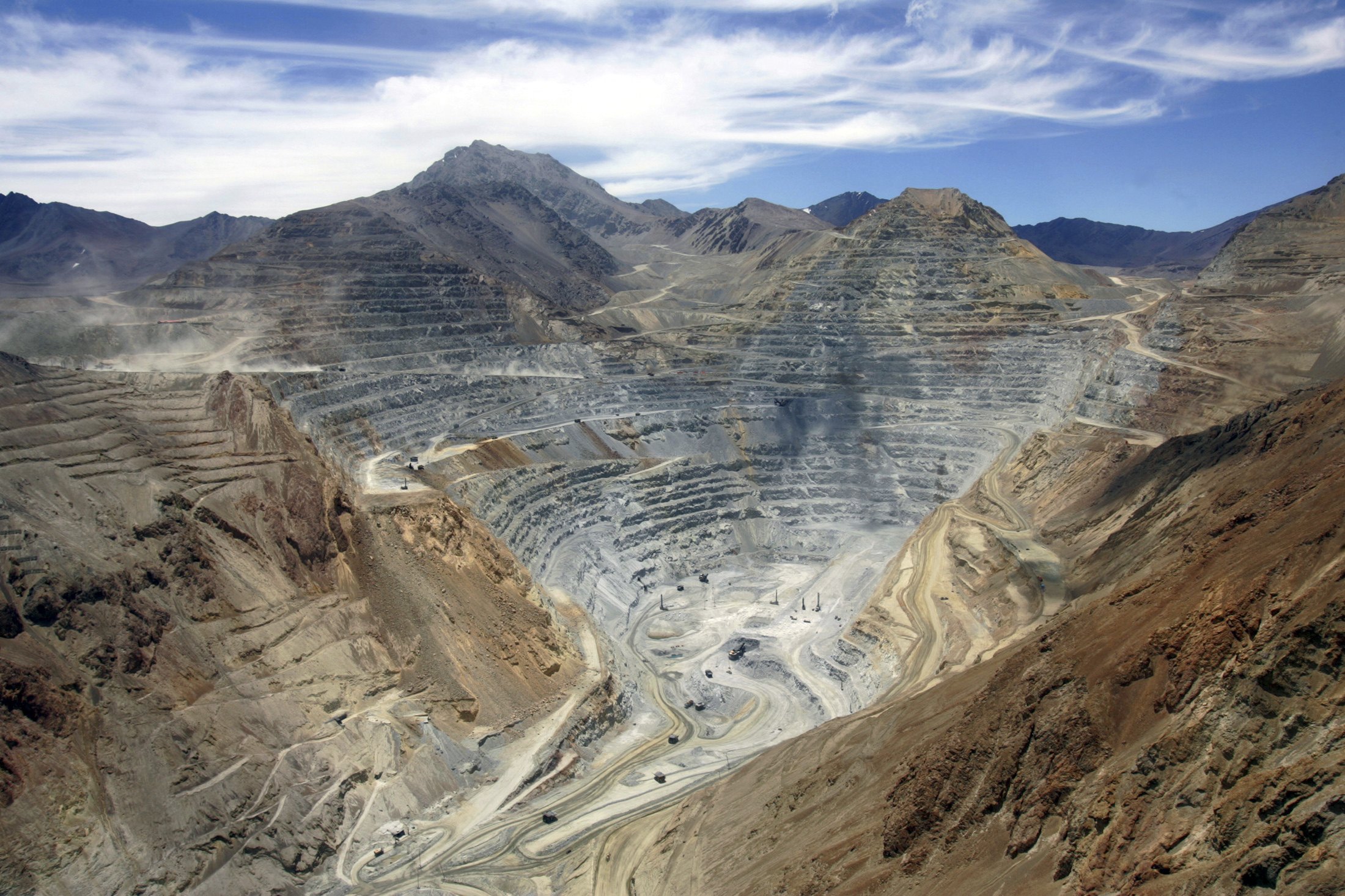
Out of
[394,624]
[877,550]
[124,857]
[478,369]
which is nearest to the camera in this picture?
[124,857]

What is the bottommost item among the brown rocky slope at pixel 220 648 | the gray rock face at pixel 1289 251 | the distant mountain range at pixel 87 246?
the brown rocky slope at pixel 220 648

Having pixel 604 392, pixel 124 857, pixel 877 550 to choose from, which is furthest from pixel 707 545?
pixel 124 857

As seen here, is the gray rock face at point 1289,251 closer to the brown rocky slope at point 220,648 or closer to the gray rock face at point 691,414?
the gray rock face at point 691,414

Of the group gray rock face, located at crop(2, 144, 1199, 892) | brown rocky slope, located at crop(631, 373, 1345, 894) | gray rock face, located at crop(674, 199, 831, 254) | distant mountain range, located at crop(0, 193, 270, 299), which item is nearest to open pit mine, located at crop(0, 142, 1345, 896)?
brown rocky slope, located at crop(631, 373, 1345, 894)

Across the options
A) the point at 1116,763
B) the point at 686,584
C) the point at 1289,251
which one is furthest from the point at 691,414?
the point at 1116,763

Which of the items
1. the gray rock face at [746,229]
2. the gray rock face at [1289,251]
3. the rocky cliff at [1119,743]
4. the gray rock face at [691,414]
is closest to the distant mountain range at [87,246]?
the gray rock face at [691,414]

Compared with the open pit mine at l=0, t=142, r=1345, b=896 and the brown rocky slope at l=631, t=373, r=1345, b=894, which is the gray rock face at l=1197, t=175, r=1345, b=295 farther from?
the brown rocky slope at l=631, t=373, r=1345, b=894

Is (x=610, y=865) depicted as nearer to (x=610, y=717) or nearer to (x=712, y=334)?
(x=610, y=717)
